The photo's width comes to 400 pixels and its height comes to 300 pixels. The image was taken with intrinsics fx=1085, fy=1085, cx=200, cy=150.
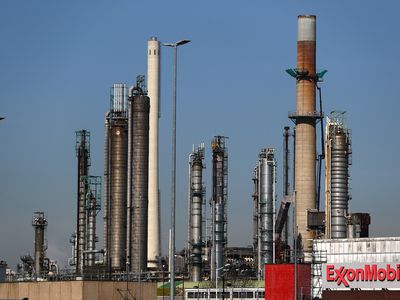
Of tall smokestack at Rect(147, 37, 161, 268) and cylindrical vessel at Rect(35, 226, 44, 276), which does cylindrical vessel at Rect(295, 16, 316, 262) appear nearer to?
tall smokestack at Rect(147, 37, 161, 268)

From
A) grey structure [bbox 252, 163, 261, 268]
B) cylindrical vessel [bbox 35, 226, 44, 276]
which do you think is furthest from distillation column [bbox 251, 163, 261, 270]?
cylindrical vessel [bbox 35, 226, 44, 276]

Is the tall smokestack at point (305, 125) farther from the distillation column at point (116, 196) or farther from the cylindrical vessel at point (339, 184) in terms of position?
the distillation column at point (116, 196)

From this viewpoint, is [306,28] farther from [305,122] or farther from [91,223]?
[91,223]

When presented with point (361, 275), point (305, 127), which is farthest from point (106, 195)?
point (361, 275)

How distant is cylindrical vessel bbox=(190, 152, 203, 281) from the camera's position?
147m

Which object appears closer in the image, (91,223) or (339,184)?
(339,184)

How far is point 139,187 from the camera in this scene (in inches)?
5645

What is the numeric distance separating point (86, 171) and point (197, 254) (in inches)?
947

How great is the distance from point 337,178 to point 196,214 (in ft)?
94.5

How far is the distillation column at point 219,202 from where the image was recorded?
475ft

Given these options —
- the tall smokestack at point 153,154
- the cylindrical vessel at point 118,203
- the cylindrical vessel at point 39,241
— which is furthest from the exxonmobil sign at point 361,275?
the cylindrical vessel at point 39,241

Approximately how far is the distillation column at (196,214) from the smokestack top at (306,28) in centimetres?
2237

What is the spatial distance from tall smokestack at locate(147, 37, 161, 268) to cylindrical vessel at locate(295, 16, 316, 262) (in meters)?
28.0

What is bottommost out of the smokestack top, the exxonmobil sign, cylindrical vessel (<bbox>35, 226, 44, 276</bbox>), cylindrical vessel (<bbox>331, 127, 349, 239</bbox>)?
the exxonmobil sign
